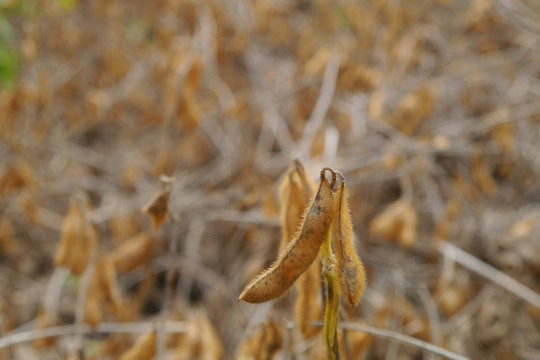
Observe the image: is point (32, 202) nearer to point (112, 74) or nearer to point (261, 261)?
point (261, 261)

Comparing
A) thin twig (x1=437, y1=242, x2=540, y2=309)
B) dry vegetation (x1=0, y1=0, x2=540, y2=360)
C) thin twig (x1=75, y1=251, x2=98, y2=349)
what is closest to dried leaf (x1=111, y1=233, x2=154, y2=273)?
dry vegetation (x1=0, y1=0, x2=540, y2=360)

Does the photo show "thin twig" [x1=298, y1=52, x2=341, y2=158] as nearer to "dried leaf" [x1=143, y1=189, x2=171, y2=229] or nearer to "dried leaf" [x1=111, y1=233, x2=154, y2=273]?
"dried leaf" [x1=111, y1=233, x2=154, y2=273]

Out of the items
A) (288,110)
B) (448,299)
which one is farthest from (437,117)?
(448,299)

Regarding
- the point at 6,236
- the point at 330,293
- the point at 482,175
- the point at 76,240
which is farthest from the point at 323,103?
the point at 330,293

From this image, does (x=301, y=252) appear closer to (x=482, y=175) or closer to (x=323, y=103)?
(x=323, y=103)

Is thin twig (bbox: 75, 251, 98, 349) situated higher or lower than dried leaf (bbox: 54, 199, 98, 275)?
lower
